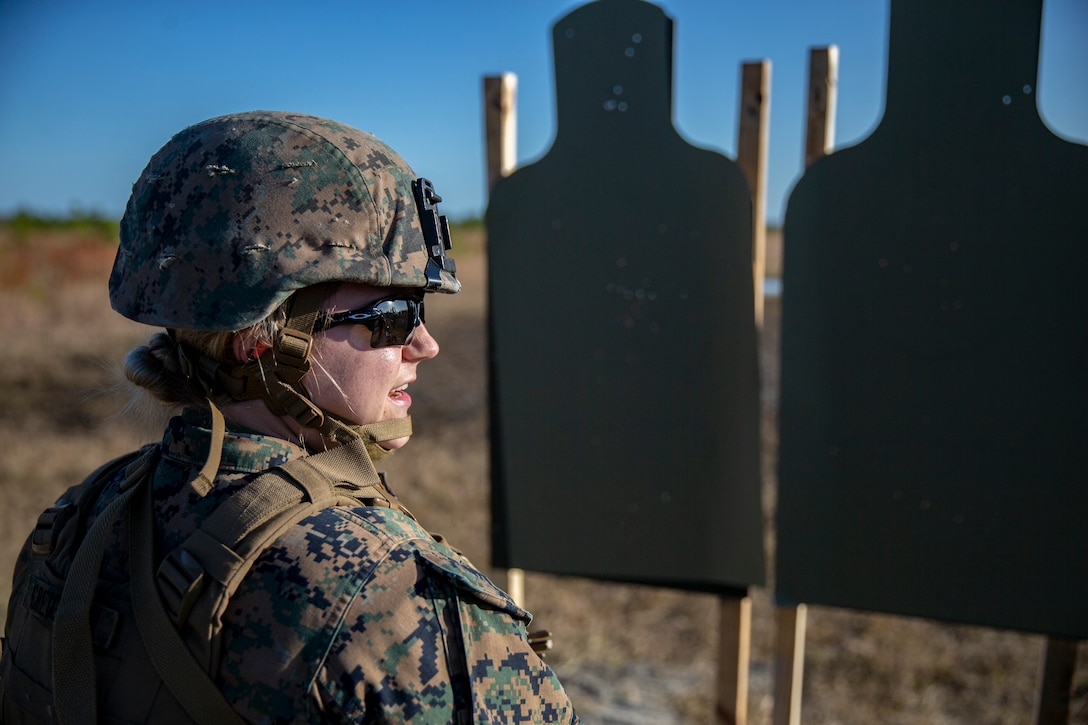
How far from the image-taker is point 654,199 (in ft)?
9.35

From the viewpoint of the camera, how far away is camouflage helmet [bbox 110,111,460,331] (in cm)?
146

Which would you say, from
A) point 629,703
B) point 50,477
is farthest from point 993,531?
point 50,477

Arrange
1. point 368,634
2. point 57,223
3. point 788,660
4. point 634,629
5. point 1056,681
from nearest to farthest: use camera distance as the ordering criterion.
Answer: point 368,634
point 1056,681
point 788,660
point 634,629
point 57,223

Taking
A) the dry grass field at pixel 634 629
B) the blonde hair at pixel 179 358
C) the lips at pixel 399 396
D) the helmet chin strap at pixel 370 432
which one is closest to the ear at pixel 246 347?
the blonde hair at pixel 179 358

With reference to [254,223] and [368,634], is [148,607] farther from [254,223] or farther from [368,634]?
[254,223]

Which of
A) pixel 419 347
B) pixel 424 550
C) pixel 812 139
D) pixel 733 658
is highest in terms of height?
pixel 812 139

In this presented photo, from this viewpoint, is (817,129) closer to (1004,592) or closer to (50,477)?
(1004,592)

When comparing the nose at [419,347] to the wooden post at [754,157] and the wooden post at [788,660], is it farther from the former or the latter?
the wooden post at [788,660]

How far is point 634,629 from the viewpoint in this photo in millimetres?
4895

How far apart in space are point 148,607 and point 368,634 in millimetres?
332

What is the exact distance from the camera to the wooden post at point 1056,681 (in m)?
2.65

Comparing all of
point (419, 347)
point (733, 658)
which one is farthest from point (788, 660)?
point (419, 347)

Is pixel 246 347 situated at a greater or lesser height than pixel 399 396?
greater

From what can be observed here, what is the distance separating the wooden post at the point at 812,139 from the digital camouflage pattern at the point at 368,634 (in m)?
1.78
